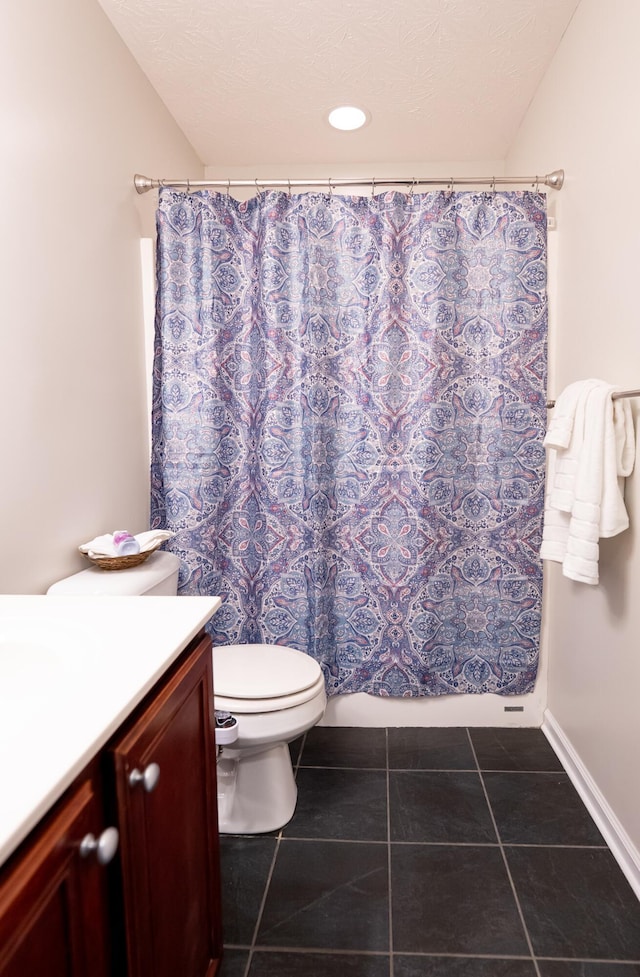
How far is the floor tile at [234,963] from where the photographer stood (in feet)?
4.05

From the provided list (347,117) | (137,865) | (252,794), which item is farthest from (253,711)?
(347,117)

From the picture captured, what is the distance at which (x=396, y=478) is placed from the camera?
6.92ft

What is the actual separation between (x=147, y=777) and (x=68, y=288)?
1298 mm

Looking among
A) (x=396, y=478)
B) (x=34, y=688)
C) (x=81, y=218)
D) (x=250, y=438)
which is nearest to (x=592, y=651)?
(x=396, y=478)

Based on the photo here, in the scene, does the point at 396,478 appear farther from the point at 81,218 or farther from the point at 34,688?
the point at 34,688

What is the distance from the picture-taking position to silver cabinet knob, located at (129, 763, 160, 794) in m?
0.75

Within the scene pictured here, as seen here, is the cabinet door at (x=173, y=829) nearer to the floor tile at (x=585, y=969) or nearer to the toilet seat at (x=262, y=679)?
the toilet seat at (x=262, y=679)

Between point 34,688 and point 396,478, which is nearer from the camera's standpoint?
point 34,688

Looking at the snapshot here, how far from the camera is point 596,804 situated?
1.70m

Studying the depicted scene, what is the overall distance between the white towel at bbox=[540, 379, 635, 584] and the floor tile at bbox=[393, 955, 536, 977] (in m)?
0.87

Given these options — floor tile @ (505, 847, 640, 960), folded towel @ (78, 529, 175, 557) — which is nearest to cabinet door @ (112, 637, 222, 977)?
folded towel @ (78, 529, 175, 557)

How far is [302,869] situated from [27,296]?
1587 millimetres

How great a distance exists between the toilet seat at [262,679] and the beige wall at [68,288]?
0.53m

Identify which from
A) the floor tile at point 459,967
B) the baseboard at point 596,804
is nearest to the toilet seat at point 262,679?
the floor tile at point 459,967
